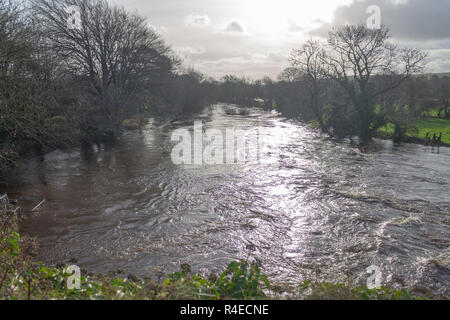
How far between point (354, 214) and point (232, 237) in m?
5.06

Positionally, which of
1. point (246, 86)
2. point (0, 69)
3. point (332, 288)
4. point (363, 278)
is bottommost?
point (363, 278)

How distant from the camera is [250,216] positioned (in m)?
11.4

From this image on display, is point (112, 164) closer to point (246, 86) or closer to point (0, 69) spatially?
point (0, 69)

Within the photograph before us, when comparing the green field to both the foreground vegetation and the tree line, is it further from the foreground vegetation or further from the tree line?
the foreground vegetation

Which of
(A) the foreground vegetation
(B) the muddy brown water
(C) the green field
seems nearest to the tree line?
(B) the muddy brown water

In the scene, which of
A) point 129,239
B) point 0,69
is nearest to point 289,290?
point 129,239

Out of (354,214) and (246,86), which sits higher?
(246,86)

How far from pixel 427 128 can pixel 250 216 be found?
110ft

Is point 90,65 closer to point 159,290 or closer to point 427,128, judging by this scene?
point 159,290

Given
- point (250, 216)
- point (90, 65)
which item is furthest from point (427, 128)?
point (90, 65)

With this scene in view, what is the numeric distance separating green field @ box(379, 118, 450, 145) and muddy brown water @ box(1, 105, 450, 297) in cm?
998

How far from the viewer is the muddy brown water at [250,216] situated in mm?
8219

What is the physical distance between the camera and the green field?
97.2 ft

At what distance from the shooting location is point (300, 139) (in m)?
31.0
